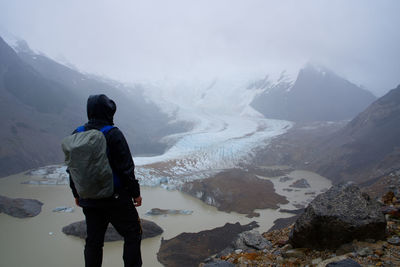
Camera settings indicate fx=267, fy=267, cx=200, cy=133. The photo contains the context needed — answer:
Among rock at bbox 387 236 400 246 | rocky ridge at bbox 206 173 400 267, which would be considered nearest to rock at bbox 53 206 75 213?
rocky ridge at bbox 206 173 400 267

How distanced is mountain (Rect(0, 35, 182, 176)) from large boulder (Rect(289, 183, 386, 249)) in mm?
27235

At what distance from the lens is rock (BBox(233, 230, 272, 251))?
3.99 metres

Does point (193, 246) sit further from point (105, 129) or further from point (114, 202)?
point (105, 129)

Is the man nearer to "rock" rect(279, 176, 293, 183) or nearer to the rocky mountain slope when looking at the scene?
the rocky mountain slope

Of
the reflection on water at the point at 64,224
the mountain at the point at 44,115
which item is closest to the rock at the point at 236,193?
the reflection on water at the point at 64,224

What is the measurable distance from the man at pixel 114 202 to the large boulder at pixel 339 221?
188cm

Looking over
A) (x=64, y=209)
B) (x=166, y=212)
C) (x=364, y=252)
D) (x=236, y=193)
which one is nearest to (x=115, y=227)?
(x=364, y=252)

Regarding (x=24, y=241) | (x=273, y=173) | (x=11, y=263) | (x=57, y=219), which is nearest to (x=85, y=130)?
(x=11, y=263)

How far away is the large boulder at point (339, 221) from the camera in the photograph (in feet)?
9.11

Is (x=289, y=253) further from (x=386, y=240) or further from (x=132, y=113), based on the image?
(x=132, y=113)

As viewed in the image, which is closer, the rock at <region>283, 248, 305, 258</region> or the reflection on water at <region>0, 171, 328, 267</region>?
the rock at <region>283, 248, 305, 258</region>

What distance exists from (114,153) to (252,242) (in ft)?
9.92

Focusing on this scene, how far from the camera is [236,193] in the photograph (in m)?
18.3

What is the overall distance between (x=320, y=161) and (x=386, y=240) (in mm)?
25372
